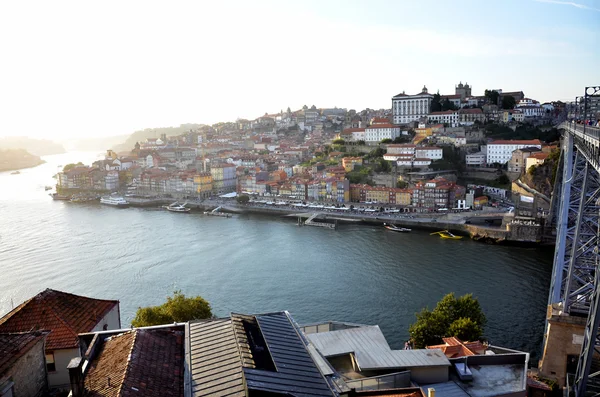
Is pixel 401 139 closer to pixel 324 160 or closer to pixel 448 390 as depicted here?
pixel 324 160

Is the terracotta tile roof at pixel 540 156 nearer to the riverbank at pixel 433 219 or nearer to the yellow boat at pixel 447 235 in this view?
the riverbank at pixel 433 219

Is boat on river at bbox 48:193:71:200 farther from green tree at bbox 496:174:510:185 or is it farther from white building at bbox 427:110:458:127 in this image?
green tree at bbox 496:174:510:185

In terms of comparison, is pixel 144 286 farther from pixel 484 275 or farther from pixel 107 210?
pixel 107 210

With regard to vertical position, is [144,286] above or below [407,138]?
below

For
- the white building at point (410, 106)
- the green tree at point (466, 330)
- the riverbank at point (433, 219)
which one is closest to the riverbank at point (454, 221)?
the riverbank at point (433, 219)

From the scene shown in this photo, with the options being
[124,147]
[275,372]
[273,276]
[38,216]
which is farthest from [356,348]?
[124,147]

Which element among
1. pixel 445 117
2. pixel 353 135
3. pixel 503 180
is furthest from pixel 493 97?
pixel 503 180
